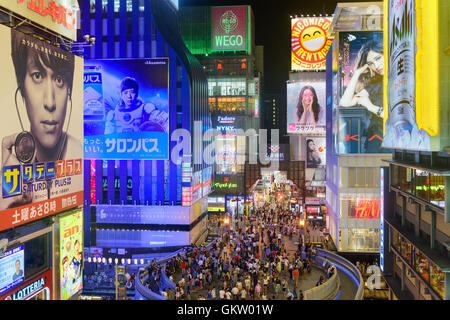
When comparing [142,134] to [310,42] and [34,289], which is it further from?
[310,42]

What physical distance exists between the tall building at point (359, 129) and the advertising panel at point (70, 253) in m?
23.6

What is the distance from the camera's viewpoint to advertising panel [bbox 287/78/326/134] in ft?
209

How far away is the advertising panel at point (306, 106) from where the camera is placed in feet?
209

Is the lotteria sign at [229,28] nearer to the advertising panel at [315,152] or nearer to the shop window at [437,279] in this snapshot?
the advertising panel at [315,152]

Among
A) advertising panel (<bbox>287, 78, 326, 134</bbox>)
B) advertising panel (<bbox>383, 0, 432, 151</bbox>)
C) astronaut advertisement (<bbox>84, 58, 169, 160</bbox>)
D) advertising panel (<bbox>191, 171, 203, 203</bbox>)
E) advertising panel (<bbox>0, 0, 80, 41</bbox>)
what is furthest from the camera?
advertising panel (<bbox>287, 78, 326, 134</bbox>)

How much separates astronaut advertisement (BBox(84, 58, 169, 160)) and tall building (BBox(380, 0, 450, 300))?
913 inches

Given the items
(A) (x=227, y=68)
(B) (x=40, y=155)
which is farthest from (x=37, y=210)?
(A) (x=227, y=68)

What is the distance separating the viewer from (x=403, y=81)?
1675 cm

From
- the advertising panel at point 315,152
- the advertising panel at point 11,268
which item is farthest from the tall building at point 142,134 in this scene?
the advertising panel at point 315,152

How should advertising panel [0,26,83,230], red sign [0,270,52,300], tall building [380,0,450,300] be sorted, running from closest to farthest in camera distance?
advertising panel [0,26,83,230], tall building [380,0,450,300], red sign [0,270,52,300]

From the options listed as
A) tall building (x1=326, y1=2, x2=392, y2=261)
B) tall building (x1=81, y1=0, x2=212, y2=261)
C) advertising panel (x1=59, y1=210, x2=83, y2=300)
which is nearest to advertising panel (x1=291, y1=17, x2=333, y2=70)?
tall building (x1=326, y1=2, x2=392, y2=261)

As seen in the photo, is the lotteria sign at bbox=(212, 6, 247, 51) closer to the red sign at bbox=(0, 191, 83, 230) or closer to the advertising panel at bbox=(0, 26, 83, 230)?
the advertising panel at bbox=(0, 26, 83, 230)

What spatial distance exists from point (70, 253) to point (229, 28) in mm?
60495
